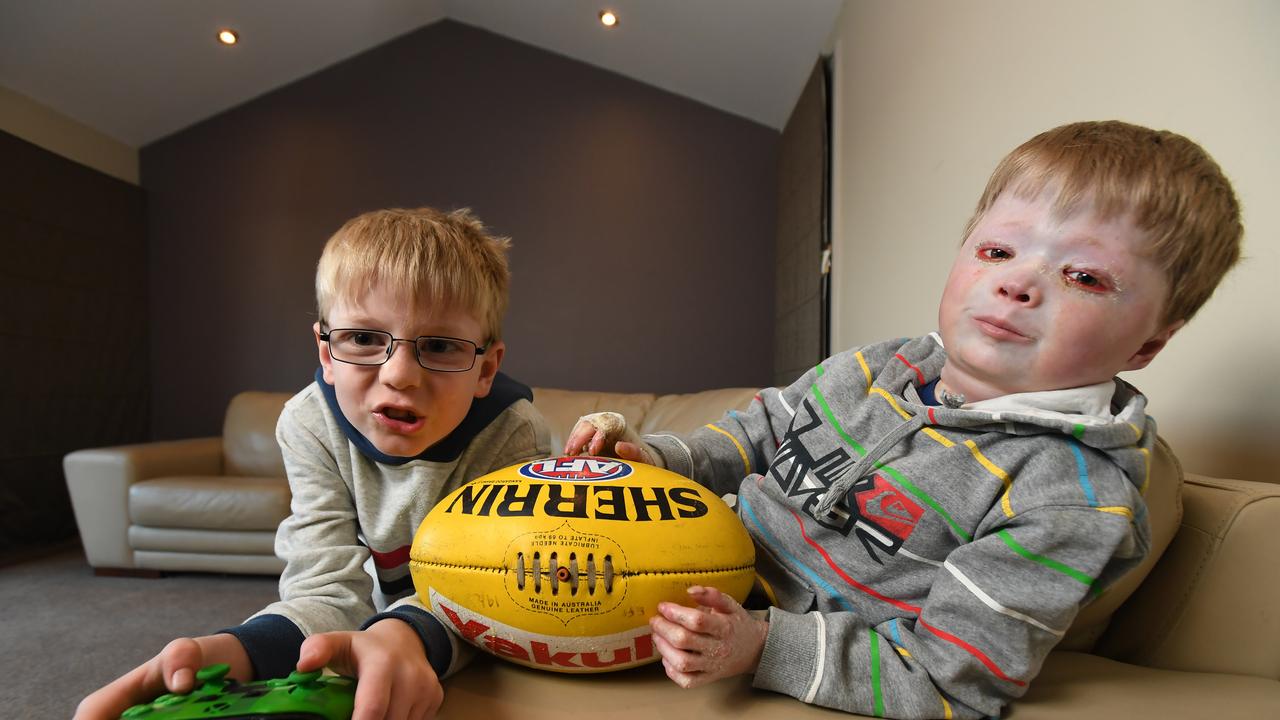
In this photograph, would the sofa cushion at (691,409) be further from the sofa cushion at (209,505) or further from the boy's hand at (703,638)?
the boy's hand at (703,638)

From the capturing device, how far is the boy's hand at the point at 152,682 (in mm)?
597

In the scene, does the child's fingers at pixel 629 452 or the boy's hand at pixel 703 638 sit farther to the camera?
the child's fingers at pixel 629 452

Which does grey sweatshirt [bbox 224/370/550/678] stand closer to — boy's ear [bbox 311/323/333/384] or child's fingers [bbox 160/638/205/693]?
boy's ear [bbox 311/323/333/384]

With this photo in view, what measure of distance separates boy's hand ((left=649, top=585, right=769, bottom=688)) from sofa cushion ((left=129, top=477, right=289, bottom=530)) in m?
2.80

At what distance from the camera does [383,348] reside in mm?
938

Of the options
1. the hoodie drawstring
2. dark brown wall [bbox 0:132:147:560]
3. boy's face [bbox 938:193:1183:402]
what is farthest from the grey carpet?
boy's face [bbox 938:193:1183:402]

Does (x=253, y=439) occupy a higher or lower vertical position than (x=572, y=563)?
lower

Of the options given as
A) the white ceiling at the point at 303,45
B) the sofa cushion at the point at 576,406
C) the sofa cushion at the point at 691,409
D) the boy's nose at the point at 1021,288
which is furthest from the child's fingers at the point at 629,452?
the white ceiling at the point at 303,45

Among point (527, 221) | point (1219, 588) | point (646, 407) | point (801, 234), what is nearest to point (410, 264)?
point (1219, 588)

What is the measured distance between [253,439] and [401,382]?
3175 millimetres

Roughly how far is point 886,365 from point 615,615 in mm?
496

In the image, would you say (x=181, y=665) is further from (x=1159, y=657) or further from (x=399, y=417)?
(x=1159, y=657)

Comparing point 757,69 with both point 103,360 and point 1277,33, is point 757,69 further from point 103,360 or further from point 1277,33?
point 103,360

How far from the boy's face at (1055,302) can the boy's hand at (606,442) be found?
1.39ft
